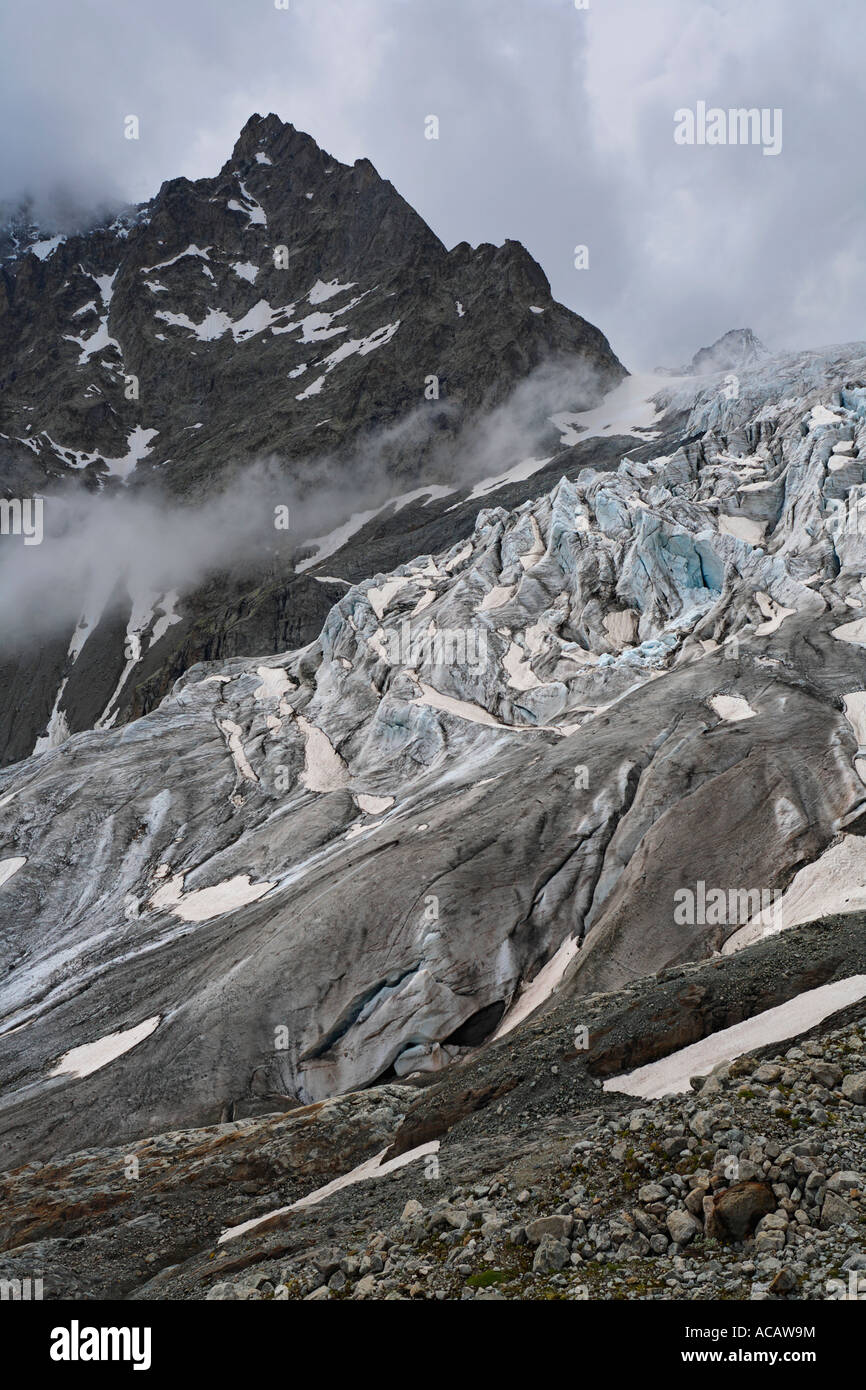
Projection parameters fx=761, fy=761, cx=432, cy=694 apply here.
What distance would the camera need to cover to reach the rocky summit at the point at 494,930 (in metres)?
10.8

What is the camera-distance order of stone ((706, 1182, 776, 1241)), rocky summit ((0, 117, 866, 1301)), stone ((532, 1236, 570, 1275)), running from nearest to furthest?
stone ((706, 1182, 776, 1241))
stone ((532, 1236, 570, 1275))
rocky summit ((0, 117, 866, 1301))

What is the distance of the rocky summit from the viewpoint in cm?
1084

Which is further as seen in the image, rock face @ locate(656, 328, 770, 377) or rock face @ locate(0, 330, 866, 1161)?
rock face @ locate(656, 328, 770, 377)

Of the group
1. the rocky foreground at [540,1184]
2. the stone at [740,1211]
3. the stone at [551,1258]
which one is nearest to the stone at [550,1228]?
the rocky foreground at [540,1184]

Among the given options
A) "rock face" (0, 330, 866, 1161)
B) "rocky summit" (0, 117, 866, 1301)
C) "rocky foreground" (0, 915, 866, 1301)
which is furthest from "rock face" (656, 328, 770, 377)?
"rocky foreground" (0, 915, 866, 1301)

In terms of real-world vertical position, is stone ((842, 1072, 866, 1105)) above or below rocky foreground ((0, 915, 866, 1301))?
above

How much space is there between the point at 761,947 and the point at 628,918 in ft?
27.0

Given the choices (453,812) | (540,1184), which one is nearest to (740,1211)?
(540,1184)

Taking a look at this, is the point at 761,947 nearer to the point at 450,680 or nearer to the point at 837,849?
the point at 837,849

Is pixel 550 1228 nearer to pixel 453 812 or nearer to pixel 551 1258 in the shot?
pixel 551 1258

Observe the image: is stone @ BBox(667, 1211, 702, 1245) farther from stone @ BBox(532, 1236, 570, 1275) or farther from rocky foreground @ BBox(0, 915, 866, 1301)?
stone @ BBox(532, 1236, 570, 1275)

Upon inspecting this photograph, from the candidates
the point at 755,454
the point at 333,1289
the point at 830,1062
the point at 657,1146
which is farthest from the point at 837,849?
the point at 755,454

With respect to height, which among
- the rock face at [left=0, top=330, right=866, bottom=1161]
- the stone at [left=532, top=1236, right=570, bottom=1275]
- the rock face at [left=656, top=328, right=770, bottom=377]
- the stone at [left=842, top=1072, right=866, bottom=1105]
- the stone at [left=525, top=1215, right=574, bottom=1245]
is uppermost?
the rock face at [left=656, top=328, right=770, bottom=377]

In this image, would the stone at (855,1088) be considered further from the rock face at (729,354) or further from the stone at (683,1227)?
the rock face at (729,354)
